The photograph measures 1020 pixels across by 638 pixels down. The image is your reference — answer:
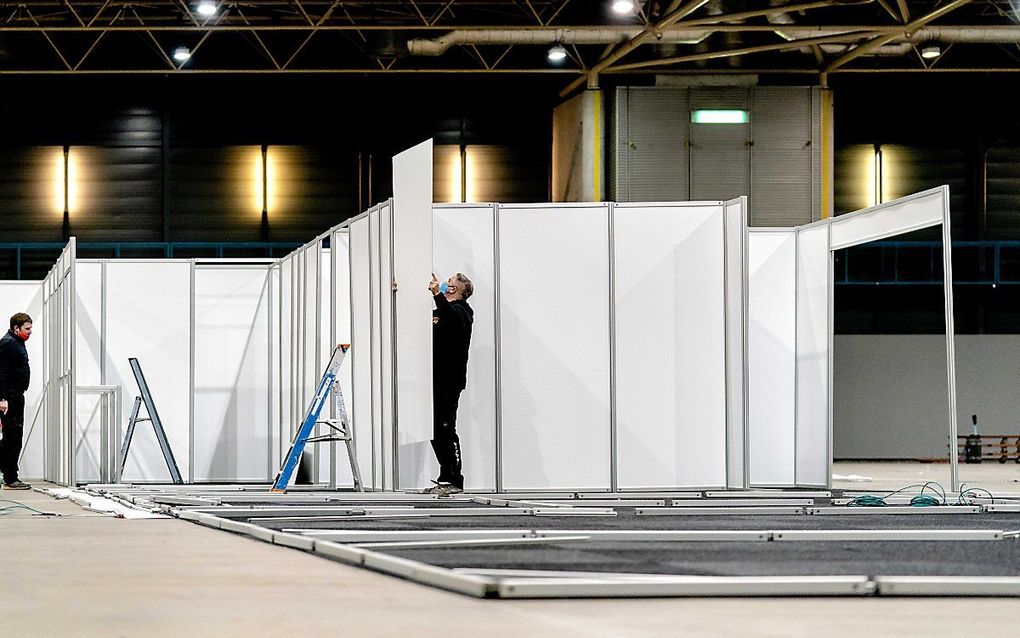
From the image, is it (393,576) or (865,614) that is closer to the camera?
(865,614)

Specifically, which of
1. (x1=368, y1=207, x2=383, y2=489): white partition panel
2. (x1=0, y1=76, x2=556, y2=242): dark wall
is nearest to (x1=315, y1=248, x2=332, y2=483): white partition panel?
(x1=368, y1=207, x2=383, y2=489): white partition panel

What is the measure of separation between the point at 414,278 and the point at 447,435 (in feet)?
3.88

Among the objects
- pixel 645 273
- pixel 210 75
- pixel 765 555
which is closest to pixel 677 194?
pixel 210 75

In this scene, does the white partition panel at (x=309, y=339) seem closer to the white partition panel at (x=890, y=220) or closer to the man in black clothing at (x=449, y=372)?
the man in black clothing at (x=449, y=372)

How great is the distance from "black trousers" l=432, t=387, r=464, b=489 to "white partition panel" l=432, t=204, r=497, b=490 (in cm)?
75

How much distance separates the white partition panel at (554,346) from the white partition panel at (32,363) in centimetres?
655

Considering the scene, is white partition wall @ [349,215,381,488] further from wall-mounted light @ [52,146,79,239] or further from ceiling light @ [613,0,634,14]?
wall-mounted light @ [52,146,79,239]

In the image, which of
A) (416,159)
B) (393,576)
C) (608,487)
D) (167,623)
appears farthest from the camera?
(608,487)

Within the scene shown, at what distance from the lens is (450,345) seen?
9.90 metres

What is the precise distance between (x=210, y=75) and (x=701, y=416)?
14.0 meters

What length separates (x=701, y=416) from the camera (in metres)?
10.9

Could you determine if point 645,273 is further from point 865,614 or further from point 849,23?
point 849,23

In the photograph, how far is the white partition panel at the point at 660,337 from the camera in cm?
1081

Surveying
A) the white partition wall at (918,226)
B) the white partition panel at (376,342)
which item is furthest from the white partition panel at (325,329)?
the white partition wall at (918,226)
